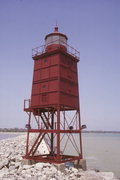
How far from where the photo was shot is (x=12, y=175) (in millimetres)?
12562

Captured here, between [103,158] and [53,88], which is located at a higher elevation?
[53,88]

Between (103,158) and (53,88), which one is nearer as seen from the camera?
(53,88)

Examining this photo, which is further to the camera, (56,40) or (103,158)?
(103,158)

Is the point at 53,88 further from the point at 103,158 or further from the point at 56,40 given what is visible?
the point at 103,158

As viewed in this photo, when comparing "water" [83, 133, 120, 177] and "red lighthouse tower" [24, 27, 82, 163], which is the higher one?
"red lighthouse tower" [24, 27, 82, 163]

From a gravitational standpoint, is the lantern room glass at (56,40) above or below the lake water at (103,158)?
above

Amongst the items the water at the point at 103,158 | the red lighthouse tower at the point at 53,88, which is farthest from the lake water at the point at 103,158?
the red lighthouse tower at the point at 53,88

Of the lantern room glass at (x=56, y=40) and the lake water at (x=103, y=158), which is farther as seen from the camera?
the lake water at (x=103, y=158)

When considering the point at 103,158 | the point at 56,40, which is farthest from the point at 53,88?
the point at 103,158

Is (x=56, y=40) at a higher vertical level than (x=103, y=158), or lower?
higher

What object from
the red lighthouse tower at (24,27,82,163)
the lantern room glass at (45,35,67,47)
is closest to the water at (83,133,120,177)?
the red lighthouse tower at (24,27,82,163)

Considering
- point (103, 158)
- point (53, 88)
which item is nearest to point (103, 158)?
point (103, 158)

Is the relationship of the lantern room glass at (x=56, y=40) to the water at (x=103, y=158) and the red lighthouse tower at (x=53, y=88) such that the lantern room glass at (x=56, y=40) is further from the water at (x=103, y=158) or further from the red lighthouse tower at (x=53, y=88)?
the water at (x=103, y=158)

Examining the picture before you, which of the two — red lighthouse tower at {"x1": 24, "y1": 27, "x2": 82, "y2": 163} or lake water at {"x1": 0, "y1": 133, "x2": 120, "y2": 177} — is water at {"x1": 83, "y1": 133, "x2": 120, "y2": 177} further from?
red lighthouse tower at {"x1": 24, "y1": 27, "x2": 82, "y2": 163}
